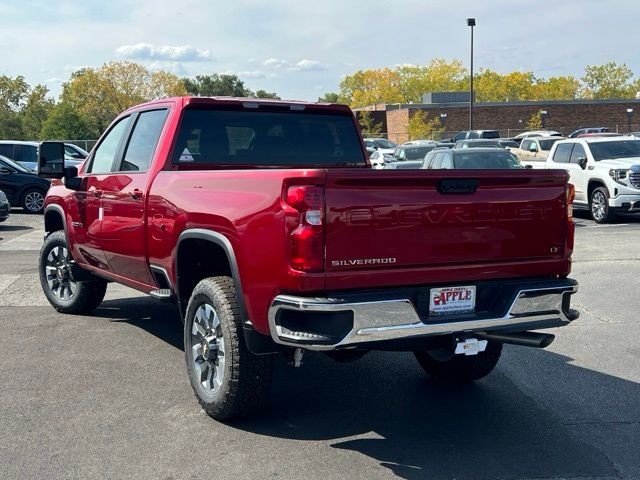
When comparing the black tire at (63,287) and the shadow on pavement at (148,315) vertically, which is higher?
the black tire at (63,287)

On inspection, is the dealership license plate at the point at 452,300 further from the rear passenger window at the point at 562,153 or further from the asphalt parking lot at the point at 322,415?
the rear passenger window at the point at 562,153

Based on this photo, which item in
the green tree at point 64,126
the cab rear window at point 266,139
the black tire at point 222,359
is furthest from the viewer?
the green tree at point 64,126

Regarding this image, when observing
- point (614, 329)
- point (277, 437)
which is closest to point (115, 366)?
point (277, 437)

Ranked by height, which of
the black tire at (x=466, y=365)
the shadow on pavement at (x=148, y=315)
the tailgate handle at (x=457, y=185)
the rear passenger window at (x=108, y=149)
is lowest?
the shadow on pavement at (x=148, y=315)

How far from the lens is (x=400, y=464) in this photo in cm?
447

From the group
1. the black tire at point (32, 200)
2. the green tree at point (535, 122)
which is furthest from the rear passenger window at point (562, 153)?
the green tree at point (535, 122)

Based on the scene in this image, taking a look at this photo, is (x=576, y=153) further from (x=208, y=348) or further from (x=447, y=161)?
(x=208, y=348)

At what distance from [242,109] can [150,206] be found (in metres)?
1.15

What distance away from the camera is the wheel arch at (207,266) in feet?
15.4

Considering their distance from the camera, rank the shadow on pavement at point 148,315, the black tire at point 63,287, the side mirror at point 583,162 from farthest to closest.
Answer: the side mirror at point 583,162, the black tire at point 63,287, the shadow on pavement at point 148,315

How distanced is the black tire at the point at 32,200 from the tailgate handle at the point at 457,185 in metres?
18.4

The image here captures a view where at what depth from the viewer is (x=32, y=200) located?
21.0 meters

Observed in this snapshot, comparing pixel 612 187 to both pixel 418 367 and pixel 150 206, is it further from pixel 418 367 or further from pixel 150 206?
pixel 150 206

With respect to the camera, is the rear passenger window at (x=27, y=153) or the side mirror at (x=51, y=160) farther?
the rear passenger window at (x=27, y=153)
